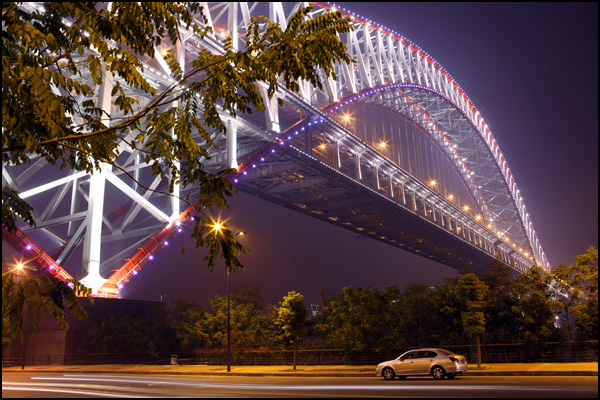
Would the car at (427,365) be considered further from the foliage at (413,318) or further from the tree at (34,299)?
the tree at (34,299)

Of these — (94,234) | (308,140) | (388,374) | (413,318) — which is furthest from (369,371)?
(308,140)

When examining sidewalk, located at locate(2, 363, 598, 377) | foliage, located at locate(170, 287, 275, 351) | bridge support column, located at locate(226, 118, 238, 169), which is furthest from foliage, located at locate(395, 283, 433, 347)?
bridge support column, located at locate(226, 118, 238, 169)

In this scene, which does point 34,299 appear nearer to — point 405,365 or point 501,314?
point 405,365

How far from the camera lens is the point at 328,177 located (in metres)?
50.9

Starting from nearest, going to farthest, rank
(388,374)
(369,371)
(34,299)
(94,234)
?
(34,299), (388,374), (369,371), (94,234)

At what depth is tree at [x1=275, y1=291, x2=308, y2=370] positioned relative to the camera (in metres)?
30.4

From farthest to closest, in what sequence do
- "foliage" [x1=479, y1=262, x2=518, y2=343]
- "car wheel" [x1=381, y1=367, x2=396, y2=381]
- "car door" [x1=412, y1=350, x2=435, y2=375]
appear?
"foliage" [x1=479, y1=262, x2=518, y2=343]
"car wheel" [x1=381, y1=367, x2=396, y2=381]
"car door" [x1=412, y1=350, x2=435, y2=375]

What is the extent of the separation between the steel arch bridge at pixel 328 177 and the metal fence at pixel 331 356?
716 cm

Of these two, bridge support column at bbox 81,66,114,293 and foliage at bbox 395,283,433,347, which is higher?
bridge support column at bbox 81,66,114,293

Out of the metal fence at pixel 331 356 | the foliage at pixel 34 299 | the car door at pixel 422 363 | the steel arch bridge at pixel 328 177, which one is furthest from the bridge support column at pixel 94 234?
the foliage at pixel 34 299

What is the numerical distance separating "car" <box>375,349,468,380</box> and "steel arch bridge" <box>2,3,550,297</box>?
10.6 metres

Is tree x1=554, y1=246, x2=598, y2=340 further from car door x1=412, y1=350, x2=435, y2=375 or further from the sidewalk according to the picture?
car door x1=412, y1=350, x2=435, y2=375

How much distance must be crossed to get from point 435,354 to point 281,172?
118ft

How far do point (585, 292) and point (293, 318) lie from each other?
624 inches
